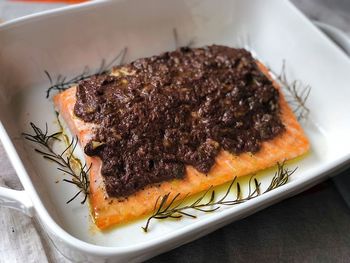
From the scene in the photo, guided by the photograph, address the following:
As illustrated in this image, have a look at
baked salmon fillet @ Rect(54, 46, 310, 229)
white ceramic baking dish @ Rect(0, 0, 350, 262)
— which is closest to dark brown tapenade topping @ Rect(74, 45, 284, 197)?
baked salmon fillet @ Rect(54, 46, 310, 229)

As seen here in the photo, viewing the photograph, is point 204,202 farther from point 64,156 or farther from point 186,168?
point 64,156

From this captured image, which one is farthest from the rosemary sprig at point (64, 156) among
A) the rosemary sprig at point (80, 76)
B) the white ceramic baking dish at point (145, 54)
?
the rosemary sprig at point (80, 76)

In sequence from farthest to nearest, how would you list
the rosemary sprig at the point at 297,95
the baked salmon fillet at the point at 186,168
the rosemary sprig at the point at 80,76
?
1. the rosemary sprig at the point at 297,95
2. the rosemary sprig at the point at 80,76
3. the baked salmon fillet at the point at 186,168

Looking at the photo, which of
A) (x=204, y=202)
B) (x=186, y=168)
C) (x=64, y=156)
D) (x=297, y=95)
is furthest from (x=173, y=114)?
(x=297, y=95)

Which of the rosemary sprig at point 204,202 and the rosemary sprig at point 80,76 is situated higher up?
the rosemary sprig at point 80,76

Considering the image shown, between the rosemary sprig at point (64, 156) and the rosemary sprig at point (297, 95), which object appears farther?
the rosemary sprig at point (297, 95)

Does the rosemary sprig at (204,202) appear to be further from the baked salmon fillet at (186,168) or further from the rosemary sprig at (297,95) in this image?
the rosemary sprig at (297,95)

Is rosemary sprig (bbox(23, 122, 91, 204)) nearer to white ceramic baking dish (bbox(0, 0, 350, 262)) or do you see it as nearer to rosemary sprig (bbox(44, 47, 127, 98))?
white ceramic baking dish (bbox(0, 0, 350, 262))

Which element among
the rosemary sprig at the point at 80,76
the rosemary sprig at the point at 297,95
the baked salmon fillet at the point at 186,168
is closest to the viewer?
the baked salmon fillet at the point at 186,168
